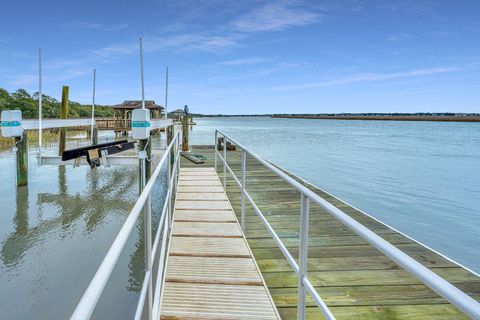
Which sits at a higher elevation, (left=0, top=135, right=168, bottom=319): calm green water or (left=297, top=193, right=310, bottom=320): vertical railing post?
(left=297, top=193, right=310, bottom=320): vertical railing post

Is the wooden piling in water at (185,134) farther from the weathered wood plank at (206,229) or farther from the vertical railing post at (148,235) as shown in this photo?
the vertical railing post at (148,235)

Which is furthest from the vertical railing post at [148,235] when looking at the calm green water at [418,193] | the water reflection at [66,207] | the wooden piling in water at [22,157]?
the wooden piling in water at [22,157]

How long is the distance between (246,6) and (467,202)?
67.4ft

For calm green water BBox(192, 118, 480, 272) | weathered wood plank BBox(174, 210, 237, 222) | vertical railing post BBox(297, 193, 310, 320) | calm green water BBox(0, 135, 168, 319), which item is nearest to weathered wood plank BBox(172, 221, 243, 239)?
weathered wood plank BBox(174, 210, 237, 222)

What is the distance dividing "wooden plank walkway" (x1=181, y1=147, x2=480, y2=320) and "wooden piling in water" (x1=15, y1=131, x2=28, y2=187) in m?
6.72

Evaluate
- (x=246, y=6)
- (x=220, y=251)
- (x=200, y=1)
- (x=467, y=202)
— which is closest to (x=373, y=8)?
(x=246, y=6)

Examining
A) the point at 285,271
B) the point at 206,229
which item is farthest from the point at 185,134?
the point at 285,271

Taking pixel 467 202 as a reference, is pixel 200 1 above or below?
above

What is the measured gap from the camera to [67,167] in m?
12.7

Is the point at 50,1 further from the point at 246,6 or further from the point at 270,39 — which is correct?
the point at 270,39

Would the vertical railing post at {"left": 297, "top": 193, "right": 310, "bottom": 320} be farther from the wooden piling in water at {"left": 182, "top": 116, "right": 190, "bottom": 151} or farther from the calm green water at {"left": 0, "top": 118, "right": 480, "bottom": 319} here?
the wooden piling in water at {"left": 182, "top": 116, "right": 190, "bottom": 151}

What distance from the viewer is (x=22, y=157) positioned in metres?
8.77

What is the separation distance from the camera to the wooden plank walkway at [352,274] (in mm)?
2564

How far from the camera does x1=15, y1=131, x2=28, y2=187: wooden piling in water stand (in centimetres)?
867
